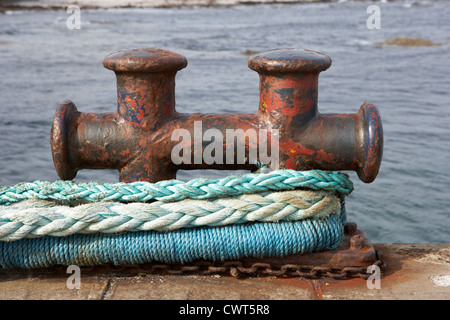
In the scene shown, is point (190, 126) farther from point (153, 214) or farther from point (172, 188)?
point (153, 214)

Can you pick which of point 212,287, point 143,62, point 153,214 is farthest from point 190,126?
point 212,287

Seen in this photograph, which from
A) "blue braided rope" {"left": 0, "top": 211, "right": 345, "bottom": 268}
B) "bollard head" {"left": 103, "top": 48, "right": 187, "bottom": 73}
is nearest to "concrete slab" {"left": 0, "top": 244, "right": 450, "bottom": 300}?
"blue braided rope" {"left": 0, "top": 211, "right": 345, "bottom": 268}

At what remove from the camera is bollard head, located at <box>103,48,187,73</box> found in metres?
2.09

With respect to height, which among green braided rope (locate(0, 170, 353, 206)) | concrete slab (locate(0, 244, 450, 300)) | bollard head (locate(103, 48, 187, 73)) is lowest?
concrete slab (locate(0, 244, 450, 300))

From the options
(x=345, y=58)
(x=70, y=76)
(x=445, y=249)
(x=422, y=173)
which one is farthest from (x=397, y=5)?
(x=445, y=249)

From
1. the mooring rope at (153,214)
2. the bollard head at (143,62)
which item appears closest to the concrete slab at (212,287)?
the mooring rope at (153,214)

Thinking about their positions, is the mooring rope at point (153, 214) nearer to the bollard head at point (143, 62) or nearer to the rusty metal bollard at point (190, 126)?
the rusty metal bollard at point (190, 126)

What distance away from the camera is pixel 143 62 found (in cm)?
208

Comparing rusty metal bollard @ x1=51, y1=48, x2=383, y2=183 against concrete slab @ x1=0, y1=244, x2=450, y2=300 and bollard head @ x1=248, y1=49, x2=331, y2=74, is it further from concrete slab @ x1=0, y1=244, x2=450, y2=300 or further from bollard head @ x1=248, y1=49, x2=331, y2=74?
concrete slab @ x1=0, y1=244, x2=450, y2=300

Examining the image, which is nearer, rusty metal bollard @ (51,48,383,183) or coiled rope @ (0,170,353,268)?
coiled rope @ (0,170,353,268)

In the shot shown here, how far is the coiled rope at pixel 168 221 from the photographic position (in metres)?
1.89

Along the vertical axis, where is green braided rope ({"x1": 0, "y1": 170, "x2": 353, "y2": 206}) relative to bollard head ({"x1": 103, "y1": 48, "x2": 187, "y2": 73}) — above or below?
below

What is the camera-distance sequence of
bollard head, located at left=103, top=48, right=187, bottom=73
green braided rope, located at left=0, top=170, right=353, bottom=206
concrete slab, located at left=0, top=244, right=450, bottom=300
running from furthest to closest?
bollard head, located at left=103, top=48, right=187, bottom=73 → green braided rope, located at left=0, top=170, right=353, bottom=206 → concrete slab, located at left=0, top=244, right=450, bottom=300

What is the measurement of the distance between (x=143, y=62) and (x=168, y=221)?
1.95ft
